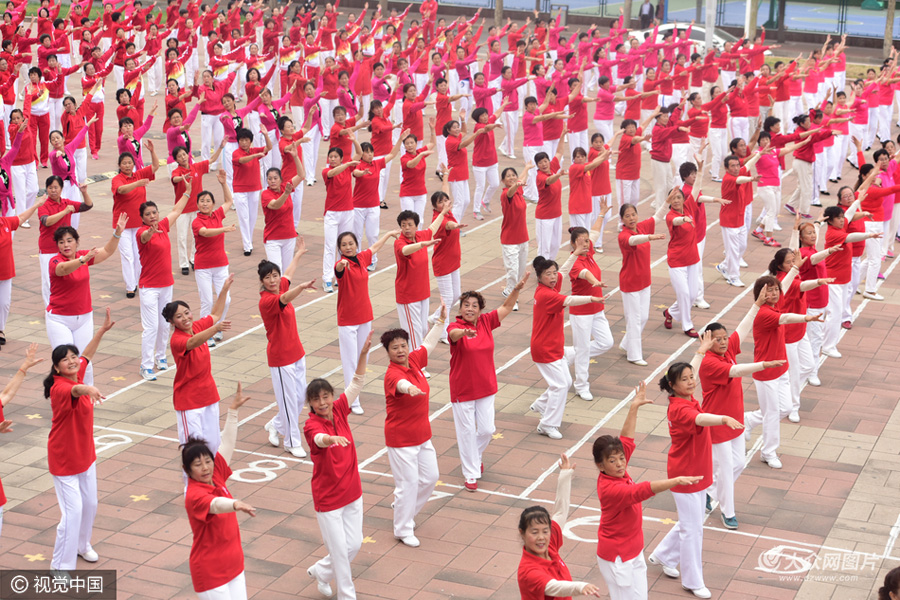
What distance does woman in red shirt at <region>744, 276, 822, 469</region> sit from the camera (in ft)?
36.1

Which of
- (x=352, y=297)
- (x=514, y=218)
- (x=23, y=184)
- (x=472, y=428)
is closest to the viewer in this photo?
(x=472, y=428)

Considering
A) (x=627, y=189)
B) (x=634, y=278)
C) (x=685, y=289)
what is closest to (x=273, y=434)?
(x=634, y=278)

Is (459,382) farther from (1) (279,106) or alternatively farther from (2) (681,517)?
(1) (279,106)

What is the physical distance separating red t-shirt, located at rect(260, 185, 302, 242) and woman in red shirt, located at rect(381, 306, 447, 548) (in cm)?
559

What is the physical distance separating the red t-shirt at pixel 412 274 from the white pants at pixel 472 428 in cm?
262

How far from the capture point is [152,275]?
13.2m

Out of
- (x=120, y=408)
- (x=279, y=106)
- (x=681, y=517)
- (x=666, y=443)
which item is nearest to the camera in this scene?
(x=681, y=517)

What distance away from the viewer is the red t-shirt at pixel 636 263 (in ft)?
45.3

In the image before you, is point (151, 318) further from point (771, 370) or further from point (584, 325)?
point (771, 370)

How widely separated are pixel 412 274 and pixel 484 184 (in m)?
7.30

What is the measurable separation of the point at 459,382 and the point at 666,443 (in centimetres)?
264

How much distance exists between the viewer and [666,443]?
11.9 metres

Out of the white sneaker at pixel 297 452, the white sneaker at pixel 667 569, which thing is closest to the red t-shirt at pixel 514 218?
the white sneaker at pixel 297 452

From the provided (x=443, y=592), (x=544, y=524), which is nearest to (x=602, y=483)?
(x=544, y=524)
